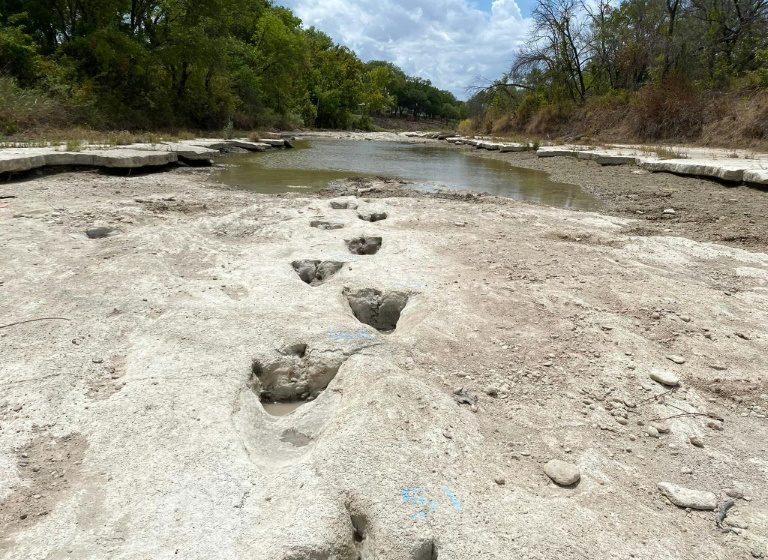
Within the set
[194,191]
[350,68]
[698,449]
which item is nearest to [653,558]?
[698,449]

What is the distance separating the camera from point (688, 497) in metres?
1.92

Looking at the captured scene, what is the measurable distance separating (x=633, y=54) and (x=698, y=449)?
22637 mm

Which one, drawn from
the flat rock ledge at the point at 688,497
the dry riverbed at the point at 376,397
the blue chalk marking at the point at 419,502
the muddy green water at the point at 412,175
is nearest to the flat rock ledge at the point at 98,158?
the muddy green water at the point at 412,175

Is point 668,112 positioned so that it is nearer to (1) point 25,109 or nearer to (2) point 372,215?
(2) point 372,215

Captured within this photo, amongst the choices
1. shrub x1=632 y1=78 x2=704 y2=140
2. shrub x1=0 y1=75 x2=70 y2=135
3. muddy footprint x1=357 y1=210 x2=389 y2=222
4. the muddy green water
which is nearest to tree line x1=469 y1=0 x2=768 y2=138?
shrub x1=632 y1=78 x2=704 y2=140

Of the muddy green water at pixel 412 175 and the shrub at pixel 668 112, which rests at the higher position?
the shrub at pixel 668 112

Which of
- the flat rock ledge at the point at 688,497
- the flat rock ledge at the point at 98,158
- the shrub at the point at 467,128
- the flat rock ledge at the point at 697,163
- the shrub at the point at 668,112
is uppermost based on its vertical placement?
the shrub at the point at 668,112

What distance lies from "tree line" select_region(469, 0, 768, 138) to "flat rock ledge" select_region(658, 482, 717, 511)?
47.2ft

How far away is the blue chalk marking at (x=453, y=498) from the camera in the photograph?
1.78 meters

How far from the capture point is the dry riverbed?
1.71m

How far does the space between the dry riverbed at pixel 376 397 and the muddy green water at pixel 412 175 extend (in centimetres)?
397

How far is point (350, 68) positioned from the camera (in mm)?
47062

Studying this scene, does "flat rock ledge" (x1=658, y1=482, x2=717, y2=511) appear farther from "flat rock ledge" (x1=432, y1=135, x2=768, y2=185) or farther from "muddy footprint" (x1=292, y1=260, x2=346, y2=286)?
"flat rock ledge" (x1=432, y1=135, x2=768, y2=185)

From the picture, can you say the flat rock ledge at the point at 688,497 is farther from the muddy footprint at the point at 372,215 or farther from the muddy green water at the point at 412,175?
the muddy green water at the point at 412,175
